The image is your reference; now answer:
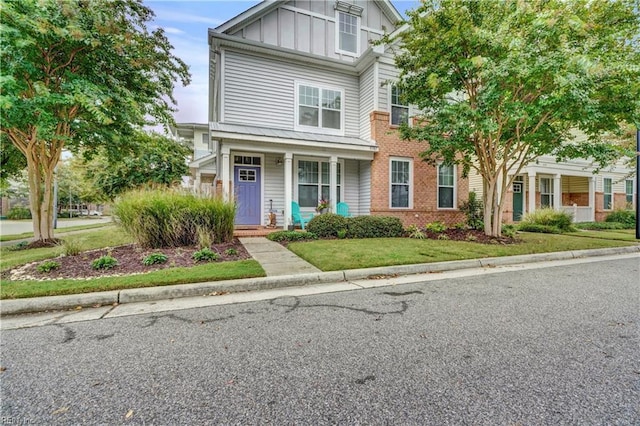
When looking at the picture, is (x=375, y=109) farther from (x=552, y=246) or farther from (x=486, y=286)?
(x=486, y=286)

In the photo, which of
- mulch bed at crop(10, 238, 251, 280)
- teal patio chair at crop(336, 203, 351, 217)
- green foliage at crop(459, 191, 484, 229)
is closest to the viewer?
mulch bed at crop(10, 238, 251, 280)

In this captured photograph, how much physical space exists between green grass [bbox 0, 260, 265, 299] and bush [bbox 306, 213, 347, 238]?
13.5 ft

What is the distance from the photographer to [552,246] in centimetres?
817

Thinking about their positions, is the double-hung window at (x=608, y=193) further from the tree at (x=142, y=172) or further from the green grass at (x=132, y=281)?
the tree at (x=142, y=172)

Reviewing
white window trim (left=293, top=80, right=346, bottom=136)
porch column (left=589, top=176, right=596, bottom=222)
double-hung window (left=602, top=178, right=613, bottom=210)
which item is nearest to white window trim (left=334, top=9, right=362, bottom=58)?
white window trim (left=293, top=80, right=346, bottom=136)

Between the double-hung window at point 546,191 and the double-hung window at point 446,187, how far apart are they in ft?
31.2

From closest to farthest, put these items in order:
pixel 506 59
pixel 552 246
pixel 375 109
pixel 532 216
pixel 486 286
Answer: pixel 486 286 < pixel 506 59 < pixel 552 246 < pixel 375 109 < pixel 532 216

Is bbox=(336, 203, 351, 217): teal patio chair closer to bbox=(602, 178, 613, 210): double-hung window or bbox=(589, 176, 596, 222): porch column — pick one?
bbox=(589, 176, 596, 222): porch column

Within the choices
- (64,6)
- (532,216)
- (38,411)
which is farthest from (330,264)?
(532,216)

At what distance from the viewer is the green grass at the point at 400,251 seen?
233 inches

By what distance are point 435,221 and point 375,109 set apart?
502 cm

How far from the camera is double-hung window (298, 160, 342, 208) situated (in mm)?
11711

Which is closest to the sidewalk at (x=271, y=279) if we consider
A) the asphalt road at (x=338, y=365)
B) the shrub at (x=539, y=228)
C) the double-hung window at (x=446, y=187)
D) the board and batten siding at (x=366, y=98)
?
the asphalt road at (x=338, y=365)

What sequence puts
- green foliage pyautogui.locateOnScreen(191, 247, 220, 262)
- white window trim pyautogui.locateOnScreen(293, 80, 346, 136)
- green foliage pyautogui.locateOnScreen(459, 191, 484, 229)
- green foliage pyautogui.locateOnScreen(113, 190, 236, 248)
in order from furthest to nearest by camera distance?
green foliage pyautogui.locateOnScreen(459, 191, 484, 229) → white window trim pyautogui.locateOnScreen(293, 80, 346, 136) → green foliage pyautogui.locateOnScreen(113, 190, 236, 248) → green foliage pyautogui.locateOnScreen(191, 247, 220, 262)
